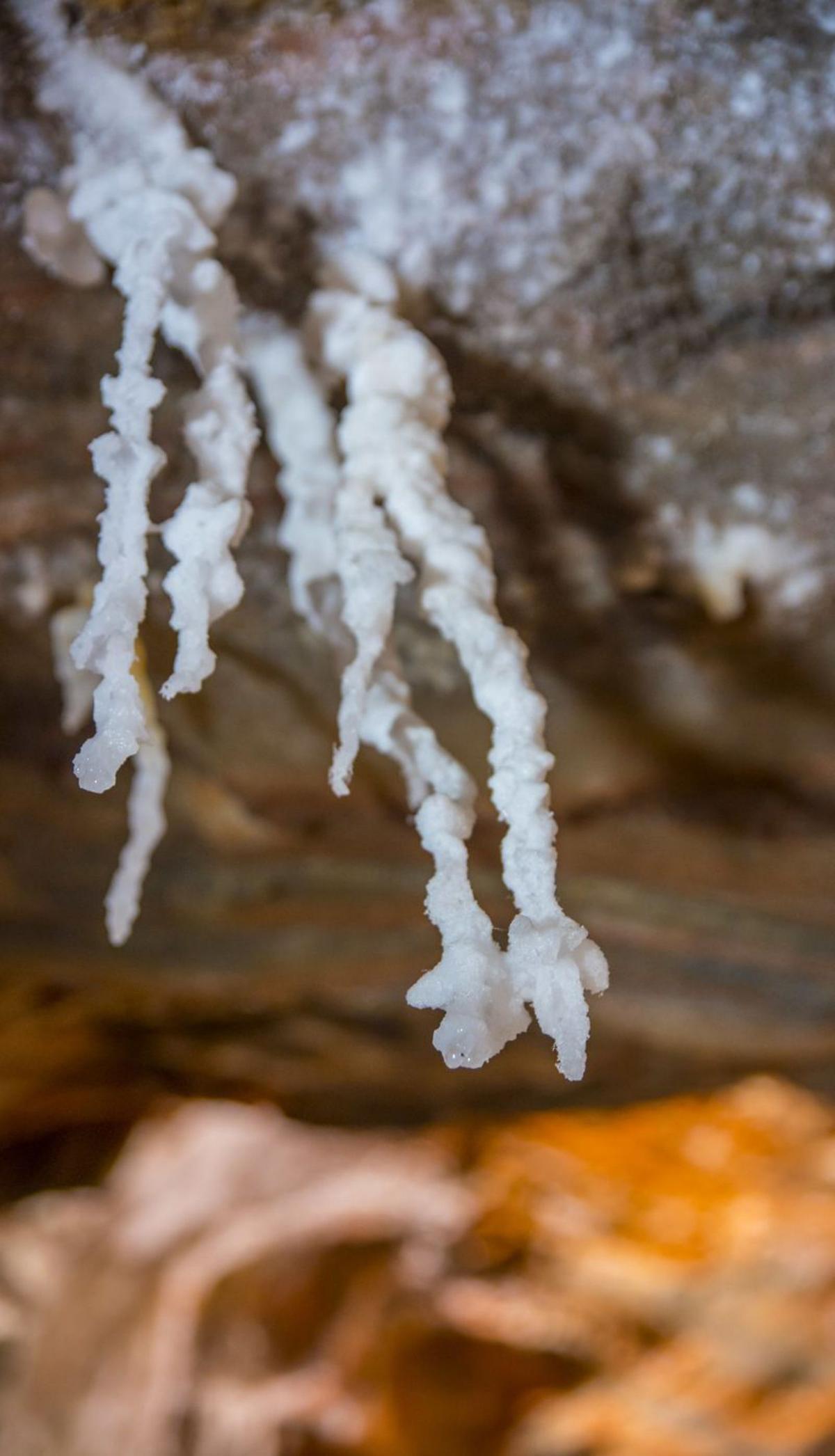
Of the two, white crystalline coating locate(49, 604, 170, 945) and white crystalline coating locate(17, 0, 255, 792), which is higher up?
white crystalline coating locate(17, 0, 255, 792)

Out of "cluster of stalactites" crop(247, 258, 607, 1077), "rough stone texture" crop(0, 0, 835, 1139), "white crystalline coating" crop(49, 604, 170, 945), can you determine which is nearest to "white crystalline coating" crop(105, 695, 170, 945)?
"white crystalline coating" crop(49, 604, 170, 945)

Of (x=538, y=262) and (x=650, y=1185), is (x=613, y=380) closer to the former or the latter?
(x=538, y=262)

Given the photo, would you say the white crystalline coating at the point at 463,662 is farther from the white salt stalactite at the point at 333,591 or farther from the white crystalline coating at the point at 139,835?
the white crystalline coating at the point at 139,835

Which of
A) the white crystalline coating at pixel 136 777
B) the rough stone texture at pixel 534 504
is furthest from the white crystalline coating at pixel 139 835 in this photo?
the rough stone texture at pixel 534 504

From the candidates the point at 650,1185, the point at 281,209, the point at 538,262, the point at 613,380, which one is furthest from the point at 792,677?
the point at 650,1185

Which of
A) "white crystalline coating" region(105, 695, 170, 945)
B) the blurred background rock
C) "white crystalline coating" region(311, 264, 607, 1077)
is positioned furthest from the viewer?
"white crystalline coating" region(105, 695, 170, 945)

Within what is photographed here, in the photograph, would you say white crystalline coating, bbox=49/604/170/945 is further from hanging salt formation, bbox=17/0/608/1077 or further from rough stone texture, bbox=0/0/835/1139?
hanging salt formation, bbox=17/0/608/1077
